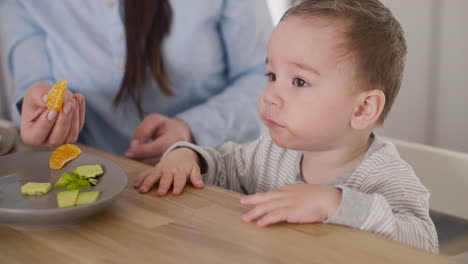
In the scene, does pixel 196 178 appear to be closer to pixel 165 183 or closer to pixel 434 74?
pixel 165 183

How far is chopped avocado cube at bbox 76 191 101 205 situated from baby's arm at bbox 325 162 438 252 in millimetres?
338

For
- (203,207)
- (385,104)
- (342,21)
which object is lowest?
(203,207)

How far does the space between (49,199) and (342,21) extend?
1.83 ft

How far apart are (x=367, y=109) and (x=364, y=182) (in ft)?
0.43

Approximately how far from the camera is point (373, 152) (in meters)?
1.08

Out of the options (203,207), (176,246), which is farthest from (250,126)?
(176,246)

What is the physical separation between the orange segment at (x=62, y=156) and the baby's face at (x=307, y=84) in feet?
1.14

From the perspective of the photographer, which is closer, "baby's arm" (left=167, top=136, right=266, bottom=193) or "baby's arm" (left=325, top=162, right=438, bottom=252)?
"baby's arm" (left=325, top=162, right=438, bottom=252)

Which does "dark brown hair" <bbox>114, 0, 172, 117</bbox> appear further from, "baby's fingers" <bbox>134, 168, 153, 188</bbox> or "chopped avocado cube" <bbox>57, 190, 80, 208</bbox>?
"chopped avocado cube" <bbox>57, 190, 80, 208</bbox>

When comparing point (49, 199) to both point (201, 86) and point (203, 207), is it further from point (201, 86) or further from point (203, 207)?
point (201, 86)

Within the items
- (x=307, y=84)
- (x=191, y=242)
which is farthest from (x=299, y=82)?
(x=191, y=242)

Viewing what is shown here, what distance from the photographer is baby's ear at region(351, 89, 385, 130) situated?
1.03m

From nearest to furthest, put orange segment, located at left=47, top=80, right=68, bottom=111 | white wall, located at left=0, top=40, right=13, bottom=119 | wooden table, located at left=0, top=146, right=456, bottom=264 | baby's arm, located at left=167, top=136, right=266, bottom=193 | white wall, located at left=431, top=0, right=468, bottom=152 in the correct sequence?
wooden table, located at left=0, top=146, right=456, bottom=264
orange segment, located at left=47, top=80, right=68, bottom=111
baby's arm, located at left=167, top=136, right=266, bottom=193
white wall, located at left=0, top=40, right=13, bottom=119
white wall, located at left=431, top=0, right=468, bottom=152

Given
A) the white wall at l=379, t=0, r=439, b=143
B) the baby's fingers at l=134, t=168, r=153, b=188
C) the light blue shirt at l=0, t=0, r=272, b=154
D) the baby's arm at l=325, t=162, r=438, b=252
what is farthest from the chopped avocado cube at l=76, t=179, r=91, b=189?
the white wall at l=379, t=0, r=439, b=143
